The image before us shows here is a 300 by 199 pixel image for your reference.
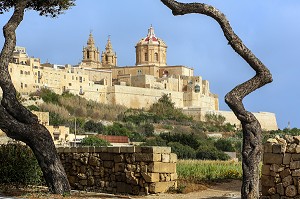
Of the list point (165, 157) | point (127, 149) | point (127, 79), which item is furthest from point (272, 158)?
point (127, 79)

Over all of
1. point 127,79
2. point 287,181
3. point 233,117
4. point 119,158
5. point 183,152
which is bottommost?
point 183,152

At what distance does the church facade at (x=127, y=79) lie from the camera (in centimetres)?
6781

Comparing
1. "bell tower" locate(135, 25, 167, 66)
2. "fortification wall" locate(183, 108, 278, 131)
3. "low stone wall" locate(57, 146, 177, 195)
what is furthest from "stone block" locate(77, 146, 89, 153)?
"bell tower" locate(135, 25, 167, 66)

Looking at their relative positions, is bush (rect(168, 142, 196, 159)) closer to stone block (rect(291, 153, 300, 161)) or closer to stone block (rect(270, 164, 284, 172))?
stone block (rect(270, 164, 284, 172))

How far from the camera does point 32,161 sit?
11211 mm

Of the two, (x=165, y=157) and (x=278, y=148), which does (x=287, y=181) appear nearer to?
(x=278, y=148)

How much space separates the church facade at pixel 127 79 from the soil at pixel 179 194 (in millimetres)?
54577

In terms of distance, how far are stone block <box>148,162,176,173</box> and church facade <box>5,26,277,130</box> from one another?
181ft

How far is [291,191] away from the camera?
8.33 m

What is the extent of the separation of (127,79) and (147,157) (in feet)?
230

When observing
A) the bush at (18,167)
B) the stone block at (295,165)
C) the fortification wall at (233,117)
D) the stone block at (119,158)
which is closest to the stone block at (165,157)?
the stone block at (119,158)

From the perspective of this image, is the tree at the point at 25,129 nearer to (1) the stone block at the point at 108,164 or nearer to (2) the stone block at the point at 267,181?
(1) the stone block at the point at 108,164

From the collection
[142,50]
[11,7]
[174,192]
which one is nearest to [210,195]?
[174,192]

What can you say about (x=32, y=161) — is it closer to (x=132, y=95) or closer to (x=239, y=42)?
(x=239, y=42)
